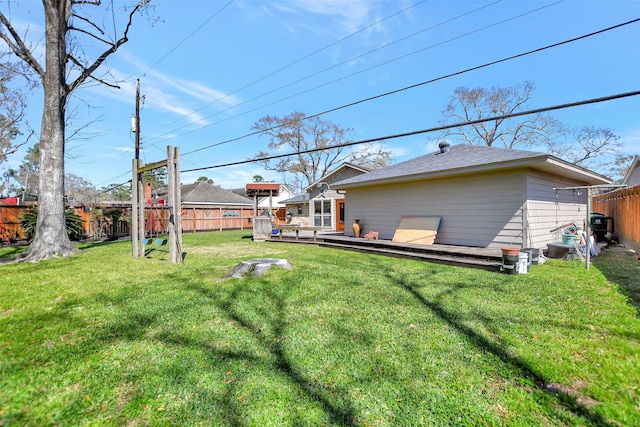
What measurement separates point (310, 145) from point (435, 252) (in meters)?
24.7

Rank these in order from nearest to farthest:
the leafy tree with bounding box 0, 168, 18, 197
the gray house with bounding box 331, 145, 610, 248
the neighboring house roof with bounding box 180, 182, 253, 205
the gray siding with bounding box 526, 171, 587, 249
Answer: the gray house with bounding box 331, 145, 610, 248 → the gray siding with bounding box 526, 171, 587, 249 → the neighboring house roof with bounding box 180, 182, 253, 205 → the leafy tree with bounding box 0, 168, 18, 197

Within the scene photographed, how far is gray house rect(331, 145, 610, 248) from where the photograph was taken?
22.3 feet

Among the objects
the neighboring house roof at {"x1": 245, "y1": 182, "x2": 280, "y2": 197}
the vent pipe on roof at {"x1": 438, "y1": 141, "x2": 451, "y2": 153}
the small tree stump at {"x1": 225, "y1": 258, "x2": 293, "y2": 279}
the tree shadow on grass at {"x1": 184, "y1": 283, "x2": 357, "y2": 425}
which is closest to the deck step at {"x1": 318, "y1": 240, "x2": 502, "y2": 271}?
the small tree stump at {"x1": 225, "y1": 258, "x2": 293, "y2": 279}

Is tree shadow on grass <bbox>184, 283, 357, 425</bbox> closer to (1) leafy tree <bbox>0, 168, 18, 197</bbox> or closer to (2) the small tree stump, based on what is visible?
(2) the small tree stump

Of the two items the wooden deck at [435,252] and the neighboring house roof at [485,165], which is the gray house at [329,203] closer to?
the neighboring house roof at [485,165]

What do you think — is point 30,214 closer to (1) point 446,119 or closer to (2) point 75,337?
(2) point 75,337

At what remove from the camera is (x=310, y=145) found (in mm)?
30188

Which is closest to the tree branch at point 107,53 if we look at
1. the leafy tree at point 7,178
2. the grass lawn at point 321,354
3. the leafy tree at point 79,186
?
the grass lawn at point 321,354

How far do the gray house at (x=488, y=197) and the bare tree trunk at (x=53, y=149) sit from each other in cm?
916

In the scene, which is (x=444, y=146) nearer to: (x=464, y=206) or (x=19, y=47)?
(x=464, y=206)

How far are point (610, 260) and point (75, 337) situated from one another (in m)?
10.6

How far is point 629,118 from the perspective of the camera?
1817 centimetres

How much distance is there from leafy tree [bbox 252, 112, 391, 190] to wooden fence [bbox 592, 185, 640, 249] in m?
19.7

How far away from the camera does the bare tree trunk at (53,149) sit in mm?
7812
